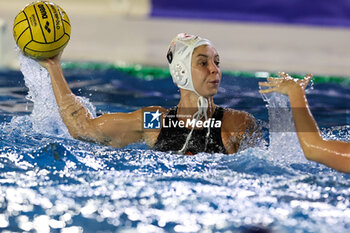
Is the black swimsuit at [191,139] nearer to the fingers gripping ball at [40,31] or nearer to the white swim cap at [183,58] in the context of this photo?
the white swim cap at [183,58]

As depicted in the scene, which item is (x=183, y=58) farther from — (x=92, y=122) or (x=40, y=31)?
(x=40, y=31)

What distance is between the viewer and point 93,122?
3.39 m

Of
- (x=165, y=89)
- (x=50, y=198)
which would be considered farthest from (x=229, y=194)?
(x=165, y=89)

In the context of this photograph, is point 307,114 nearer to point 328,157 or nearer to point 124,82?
point 328,157

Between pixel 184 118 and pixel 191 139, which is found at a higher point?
pixel 184 118

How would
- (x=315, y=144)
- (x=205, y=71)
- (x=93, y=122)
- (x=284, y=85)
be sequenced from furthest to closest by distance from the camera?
(x=93, y=122) < (x=205, y=71) < (x=284, y=85) < (x=315, y=144)

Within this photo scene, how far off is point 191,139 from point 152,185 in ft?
1.23

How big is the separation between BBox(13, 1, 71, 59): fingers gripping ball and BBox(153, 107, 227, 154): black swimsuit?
30.0 inches

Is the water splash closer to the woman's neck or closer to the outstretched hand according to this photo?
the woman's neck

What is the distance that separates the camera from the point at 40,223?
2.61 m

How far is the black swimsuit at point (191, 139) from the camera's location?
10.5 feet

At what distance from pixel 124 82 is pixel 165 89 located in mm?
560

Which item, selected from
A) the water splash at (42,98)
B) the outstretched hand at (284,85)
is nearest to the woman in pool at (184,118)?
the water splash at (42,98)

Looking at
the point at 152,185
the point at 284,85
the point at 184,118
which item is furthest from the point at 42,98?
the point at 284,85
